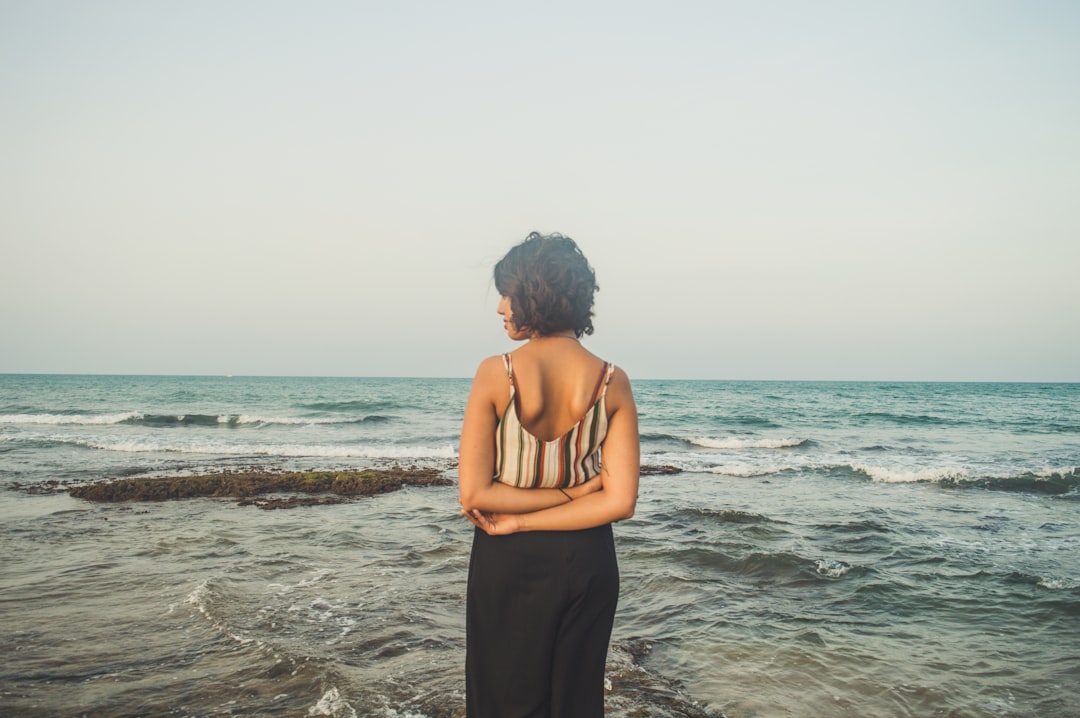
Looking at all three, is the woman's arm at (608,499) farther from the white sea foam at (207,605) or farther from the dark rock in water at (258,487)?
the dark rock in water at (258,487)

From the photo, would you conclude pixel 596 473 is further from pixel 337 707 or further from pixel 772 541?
pixel 772 541

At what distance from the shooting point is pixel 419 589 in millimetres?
7156

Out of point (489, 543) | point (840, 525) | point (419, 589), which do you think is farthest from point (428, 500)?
point (489, 543)

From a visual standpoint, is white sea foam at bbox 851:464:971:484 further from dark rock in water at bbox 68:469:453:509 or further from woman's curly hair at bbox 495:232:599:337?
woman's curly hair at bbox 495:232:599:337

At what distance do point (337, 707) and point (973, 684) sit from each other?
4416 mm

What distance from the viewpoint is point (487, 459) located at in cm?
232

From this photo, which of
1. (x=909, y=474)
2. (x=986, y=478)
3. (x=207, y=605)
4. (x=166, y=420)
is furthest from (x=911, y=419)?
(x=207, y=605)

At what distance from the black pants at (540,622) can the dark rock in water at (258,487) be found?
998 cm

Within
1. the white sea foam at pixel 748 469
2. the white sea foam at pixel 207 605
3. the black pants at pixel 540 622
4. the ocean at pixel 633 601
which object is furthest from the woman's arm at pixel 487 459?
the white sea foam at pixel 748 469

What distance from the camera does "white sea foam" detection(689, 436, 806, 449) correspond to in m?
25.1

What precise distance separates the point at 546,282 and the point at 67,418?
3879 centimetres

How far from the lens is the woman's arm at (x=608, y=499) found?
7.52 ft

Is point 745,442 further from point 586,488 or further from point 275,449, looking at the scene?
point 586,488

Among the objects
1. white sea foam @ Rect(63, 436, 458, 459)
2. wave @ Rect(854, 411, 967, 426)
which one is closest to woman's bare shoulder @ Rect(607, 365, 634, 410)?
white sea foam @ Rect(63, 436, 458, 459)
